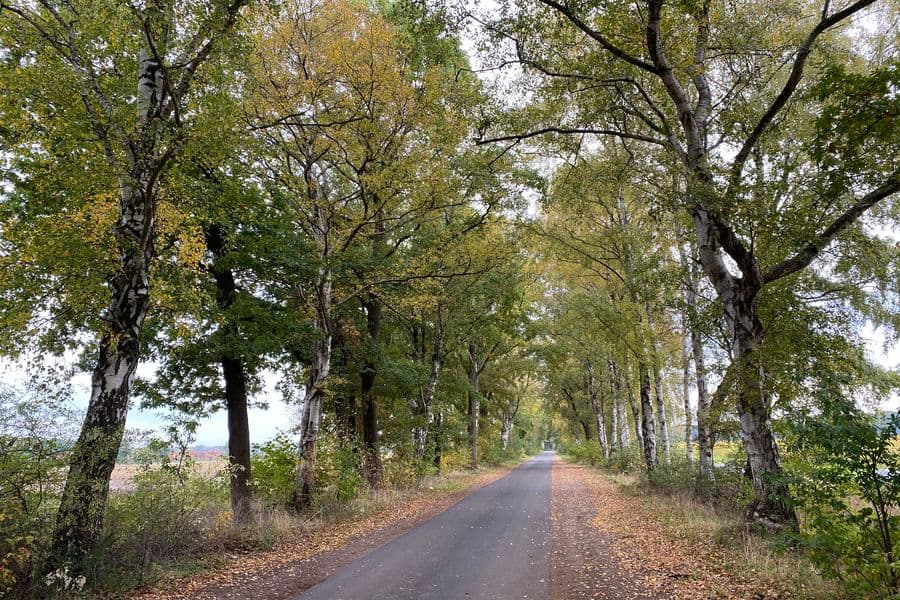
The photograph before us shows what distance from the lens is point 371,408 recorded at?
50.0 feet

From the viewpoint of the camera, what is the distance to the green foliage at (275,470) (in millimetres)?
11047

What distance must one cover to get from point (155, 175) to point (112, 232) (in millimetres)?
1213

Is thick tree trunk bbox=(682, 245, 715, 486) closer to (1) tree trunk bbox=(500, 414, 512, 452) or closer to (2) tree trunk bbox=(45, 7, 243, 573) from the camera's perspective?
(2) tree trunk bbox=(45, 7, 243, 573)

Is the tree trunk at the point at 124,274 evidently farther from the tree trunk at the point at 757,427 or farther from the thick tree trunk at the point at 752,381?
the tree trunk at the point at 757,427

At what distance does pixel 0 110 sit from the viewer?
6527mm

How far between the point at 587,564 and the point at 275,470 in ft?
26.3

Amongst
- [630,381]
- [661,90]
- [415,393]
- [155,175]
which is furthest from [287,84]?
[630,381]

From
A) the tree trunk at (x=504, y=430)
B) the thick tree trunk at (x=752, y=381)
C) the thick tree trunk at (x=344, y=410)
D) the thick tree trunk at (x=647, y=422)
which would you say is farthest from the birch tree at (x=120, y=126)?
the tree trunk at (x=504, y=430)

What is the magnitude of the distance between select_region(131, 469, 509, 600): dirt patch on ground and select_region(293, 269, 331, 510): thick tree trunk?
1144 mm

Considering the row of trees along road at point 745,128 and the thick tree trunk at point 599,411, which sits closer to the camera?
the row of trees along road at point 745,128

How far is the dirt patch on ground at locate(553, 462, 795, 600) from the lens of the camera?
5.34 metres

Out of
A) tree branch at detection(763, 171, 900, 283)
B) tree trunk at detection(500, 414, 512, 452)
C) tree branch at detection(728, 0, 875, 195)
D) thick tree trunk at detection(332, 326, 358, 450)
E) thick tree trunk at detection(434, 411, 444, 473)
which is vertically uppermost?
tree branch at detection(728, 0, 875, 195)

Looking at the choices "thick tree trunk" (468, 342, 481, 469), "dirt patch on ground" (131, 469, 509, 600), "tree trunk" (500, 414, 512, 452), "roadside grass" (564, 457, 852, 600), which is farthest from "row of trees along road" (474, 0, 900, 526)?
"tree trunk" (500, 414, 512, 452)

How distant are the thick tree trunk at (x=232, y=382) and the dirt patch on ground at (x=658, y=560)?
7.41 m
